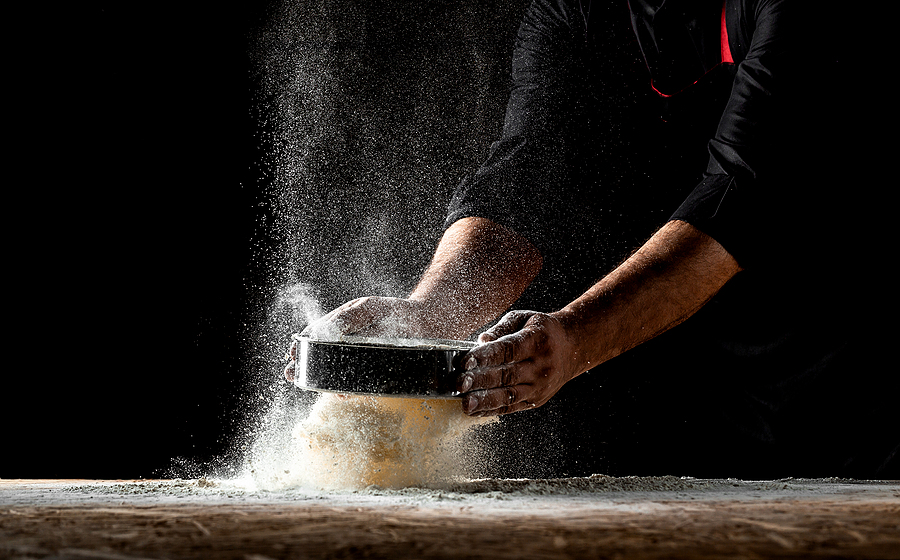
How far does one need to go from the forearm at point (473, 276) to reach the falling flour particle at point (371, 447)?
0.97ft

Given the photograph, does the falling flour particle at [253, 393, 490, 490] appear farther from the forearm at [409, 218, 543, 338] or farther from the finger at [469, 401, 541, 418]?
the forearm at [409, 218, 543, 338]

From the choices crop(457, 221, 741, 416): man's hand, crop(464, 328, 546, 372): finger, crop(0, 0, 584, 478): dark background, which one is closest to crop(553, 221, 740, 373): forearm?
crop(457, 221, 741, 416): man's hand

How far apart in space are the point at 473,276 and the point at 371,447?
19.7 inches

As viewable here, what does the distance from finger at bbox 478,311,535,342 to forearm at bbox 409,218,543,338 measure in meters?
0.29

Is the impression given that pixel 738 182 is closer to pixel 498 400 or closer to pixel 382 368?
pixel 498 400

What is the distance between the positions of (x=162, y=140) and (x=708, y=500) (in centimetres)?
158

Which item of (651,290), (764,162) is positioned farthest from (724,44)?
(651,290)

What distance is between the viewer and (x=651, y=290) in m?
1.11

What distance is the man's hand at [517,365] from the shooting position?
0.90m

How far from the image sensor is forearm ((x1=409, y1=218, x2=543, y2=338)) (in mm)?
1311

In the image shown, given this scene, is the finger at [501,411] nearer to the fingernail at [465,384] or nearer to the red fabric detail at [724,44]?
the fingernail at [465,384]

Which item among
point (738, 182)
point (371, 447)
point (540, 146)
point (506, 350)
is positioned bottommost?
point (371, 447)

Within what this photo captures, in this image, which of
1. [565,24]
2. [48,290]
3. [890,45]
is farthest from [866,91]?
[48,290]

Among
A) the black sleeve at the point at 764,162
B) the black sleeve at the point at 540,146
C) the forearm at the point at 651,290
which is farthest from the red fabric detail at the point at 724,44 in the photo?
the forearm at the point at 651,290
